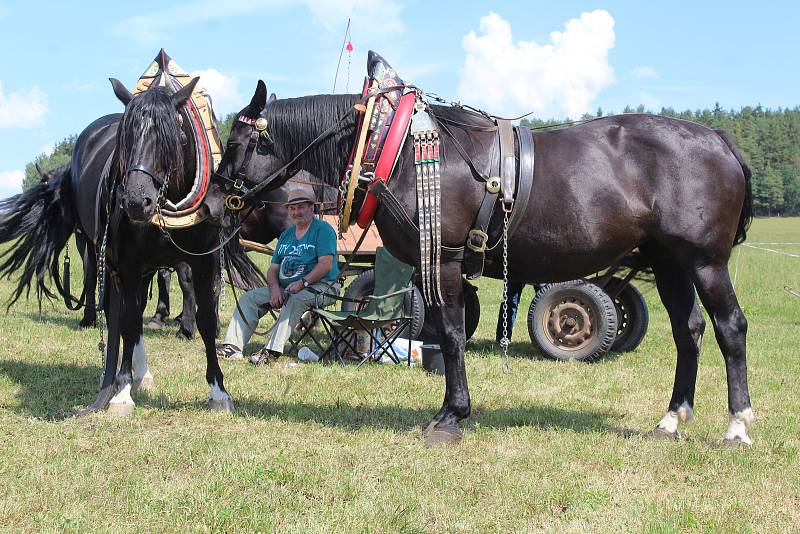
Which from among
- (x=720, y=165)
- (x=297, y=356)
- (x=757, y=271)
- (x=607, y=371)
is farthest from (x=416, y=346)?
(x=757, y=271)

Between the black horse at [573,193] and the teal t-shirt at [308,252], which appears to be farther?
the teal t-shirt at [308,252]

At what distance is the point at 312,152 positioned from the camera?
4.60 m

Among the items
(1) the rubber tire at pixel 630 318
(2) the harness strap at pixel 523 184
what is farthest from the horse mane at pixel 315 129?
(1) the rubber tire at pixel 630 318

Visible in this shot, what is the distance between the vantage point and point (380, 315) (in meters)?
7.46

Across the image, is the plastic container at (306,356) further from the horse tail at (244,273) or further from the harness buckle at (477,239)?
the harness buckle at (477,239)

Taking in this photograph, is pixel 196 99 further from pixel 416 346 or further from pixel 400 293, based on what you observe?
pixel 416 346

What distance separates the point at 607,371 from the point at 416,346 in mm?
1884

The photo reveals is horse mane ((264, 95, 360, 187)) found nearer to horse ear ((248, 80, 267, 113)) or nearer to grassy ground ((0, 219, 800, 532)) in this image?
horse ear ((248, 80, 267, 113))

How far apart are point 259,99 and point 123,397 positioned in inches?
90.1

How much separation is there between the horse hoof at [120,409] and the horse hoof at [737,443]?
3.86m

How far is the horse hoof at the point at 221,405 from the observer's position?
5.29 metres

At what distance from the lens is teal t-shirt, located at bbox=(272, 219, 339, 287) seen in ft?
25.1

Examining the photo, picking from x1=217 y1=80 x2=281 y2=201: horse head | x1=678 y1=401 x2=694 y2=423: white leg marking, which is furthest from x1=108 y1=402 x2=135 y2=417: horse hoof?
x1=678 y1=401 x2=694 y2=423: white leg marking

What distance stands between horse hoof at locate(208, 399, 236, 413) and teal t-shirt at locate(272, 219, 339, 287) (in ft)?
8.14
